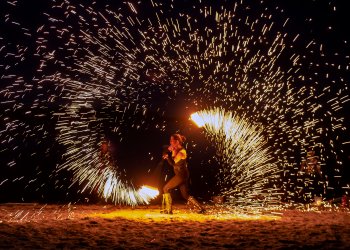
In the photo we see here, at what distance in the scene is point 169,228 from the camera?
6402mm

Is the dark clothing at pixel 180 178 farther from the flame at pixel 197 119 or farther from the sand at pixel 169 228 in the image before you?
the flame at pixel 197 119

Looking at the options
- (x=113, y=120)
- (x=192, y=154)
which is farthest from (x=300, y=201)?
(x=113, y=120)

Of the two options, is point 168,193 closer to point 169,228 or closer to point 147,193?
point 169,228

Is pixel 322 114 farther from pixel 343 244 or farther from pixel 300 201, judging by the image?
pixel 343 244

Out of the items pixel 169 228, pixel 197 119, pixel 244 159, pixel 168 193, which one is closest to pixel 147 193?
pixel 197 119

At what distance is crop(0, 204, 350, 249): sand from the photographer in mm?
5211

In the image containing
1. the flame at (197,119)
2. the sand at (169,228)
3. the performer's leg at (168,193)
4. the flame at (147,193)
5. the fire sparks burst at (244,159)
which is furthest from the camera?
the fire sparks burst at (244,159)

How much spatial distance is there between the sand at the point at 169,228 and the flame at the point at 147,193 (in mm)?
1346

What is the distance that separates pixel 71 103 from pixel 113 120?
130cm

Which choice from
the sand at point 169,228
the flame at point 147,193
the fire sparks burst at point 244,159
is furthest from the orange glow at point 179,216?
the fire sparks burst at point 244,159

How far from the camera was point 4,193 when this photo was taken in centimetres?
1086

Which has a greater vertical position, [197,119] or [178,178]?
[197,119]

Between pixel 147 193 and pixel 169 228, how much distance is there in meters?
4.59

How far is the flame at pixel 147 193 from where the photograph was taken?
10.4m
